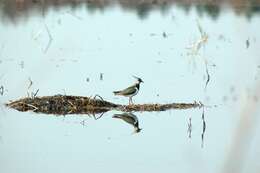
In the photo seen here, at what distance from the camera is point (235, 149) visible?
1.43 m

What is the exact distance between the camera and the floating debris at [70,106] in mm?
8258

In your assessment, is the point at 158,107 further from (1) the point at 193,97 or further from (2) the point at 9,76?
(2) the point at 9,76

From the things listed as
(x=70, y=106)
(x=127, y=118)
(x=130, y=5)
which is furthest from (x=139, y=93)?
(x=130, y=5)

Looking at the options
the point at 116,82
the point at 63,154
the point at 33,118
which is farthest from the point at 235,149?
the point at 116,82

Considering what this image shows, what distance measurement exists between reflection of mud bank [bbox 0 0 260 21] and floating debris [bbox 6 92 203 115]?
368 inches

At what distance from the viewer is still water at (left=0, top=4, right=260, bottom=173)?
19.0 ft

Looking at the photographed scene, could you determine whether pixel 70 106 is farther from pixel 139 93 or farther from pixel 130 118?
pixel 139 93

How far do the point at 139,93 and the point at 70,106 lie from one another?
1.31 metres

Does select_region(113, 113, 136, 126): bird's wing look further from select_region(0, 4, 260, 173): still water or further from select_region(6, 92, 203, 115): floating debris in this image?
select_region(6, 92, 203, 115): floating debris

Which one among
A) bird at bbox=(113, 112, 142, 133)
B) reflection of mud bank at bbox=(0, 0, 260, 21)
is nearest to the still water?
bird at bbox=(113, 112, 142, 133)

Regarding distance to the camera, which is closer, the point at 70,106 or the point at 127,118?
the point at 127,118

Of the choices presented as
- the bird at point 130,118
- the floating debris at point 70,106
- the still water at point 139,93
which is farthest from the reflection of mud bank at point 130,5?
the bird at point 130,118

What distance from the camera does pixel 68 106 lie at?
8.29 m

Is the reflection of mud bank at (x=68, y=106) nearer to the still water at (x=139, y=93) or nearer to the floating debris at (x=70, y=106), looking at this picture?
the floating debris at (x=70, y=106)
